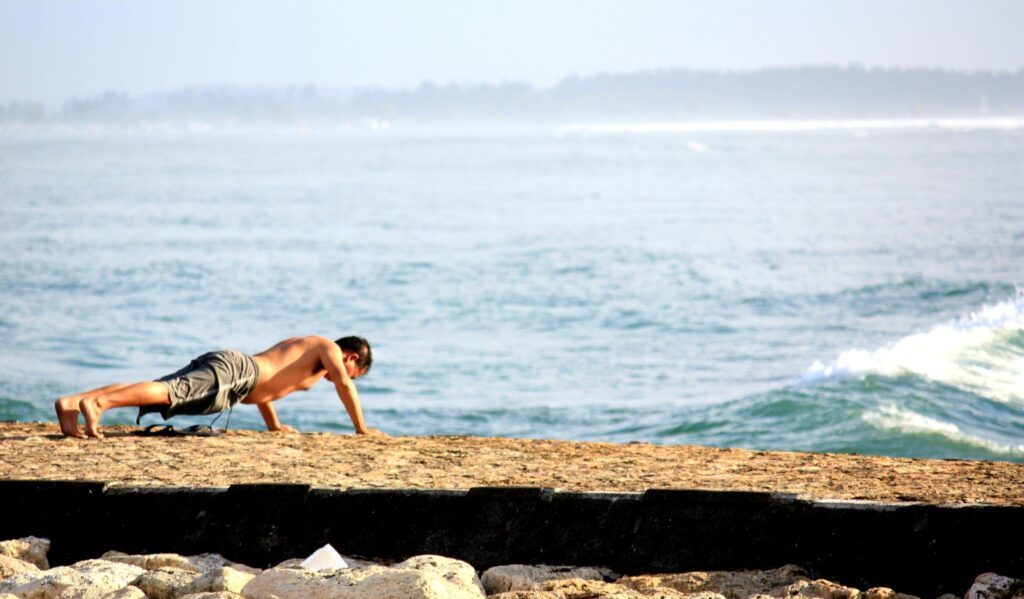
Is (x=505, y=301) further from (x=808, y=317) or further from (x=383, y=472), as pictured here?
(x=383, y=472)

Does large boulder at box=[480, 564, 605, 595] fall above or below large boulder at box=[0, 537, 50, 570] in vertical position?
below

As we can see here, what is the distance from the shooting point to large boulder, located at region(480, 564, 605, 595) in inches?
201

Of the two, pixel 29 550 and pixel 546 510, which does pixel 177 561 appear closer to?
pixel 29 550

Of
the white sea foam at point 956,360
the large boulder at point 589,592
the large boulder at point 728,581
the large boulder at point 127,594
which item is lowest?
the white sea foam at point 956,360

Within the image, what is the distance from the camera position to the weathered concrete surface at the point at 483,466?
592 centimetres

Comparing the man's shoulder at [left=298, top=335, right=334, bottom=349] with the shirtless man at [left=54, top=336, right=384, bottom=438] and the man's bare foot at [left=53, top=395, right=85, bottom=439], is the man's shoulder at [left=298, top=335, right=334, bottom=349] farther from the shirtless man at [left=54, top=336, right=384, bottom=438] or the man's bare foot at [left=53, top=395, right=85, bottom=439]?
the man's bare foot at [left=53, top=395, right=85, bottom=439]

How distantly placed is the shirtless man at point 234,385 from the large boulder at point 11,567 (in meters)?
1.92

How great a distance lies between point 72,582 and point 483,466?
2.35 metres

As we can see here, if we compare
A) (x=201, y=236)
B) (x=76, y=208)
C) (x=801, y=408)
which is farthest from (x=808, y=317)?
(x=76, y=208)

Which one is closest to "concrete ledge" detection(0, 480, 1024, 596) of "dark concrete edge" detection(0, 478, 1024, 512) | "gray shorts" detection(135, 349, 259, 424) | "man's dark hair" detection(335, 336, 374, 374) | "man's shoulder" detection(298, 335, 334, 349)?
"dark concrete edge" detection(0, 478, 1024, 512)

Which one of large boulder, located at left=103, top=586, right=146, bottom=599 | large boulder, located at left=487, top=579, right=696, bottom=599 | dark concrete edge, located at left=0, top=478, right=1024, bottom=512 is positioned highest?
dark concrete edge, located at left=0, top=478, right=1024, bottom=512

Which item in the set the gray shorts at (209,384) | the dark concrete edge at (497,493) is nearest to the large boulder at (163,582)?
the dark concrete edge at (497,493)

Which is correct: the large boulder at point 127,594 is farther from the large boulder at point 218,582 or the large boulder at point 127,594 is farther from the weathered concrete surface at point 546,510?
the weathered concrete surface at point 546,510

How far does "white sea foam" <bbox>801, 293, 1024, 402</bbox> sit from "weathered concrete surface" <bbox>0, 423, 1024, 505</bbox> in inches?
291
